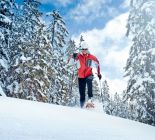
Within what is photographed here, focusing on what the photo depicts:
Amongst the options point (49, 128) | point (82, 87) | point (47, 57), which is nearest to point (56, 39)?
point (47, 57)

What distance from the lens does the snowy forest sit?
22359 millimetres

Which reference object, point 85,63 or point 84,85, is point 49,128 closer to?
point 85,63

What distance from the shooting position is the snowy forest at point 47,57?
73.4 ft

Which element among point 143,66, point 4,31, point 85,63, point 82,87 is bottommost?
point 82,87

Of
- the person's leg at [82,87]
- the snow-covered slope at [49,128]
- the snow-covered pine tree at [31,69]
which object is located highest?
the snow-covered pine tree at [31,69]

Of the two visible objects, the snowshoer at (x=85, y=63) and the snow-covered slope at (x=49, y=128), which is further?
the snowshoer at (x=85, y=63)

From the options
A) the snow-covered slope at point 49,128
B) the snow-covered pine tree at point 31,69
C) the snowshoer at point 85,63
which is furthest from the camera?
the snow-covered pine tree at point 31,69

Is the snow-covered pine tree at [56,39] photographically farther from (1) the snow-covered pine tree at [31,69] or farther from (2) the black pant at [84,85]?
(2) the black pant at [84,85]

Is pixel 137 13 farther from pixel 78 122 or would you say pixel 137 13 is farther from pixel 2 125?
pixel 2 125

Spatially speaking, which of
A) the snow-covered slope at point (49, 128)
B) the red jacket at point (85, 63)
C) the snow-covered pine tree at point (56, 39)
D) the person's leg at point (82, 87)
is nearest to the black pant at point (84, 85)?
the person's leg at point (82, 87)

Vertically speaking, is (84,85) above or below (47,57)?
below

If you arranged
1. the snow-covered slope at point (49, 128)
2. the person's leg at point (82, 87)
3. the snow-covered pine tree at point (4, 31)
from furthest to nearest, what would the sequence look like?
the snow-covered pine tree at point (4, 31) → the person's leg at point (82, 87) → the snow-covered slope at point (49, 128)

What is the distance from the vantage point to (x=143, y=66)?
22.8m

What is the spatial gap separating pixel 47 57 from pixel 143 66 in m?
12.3
